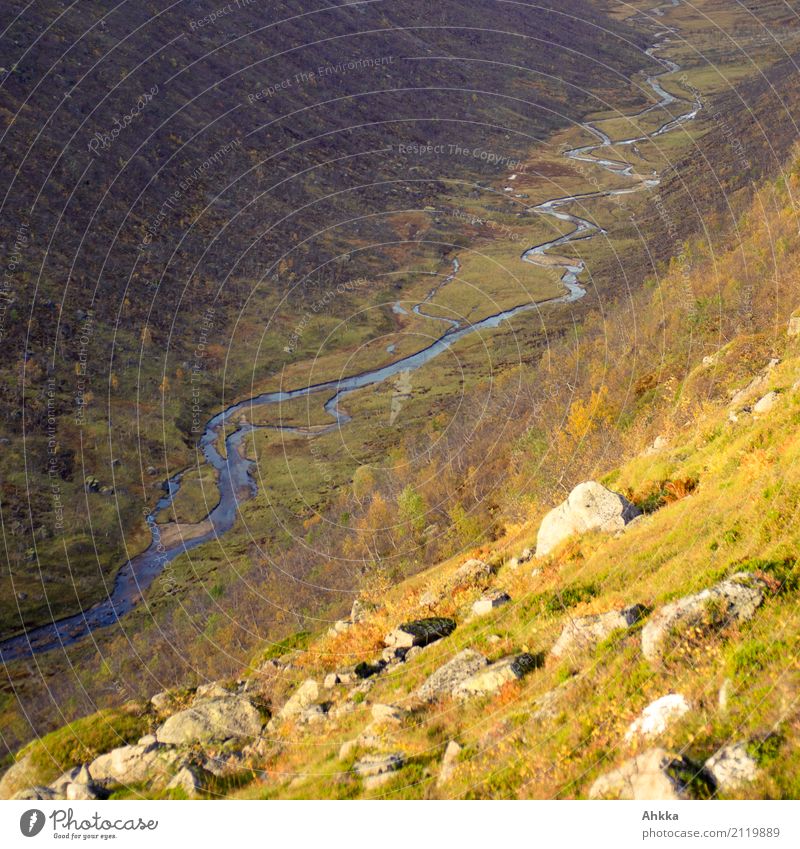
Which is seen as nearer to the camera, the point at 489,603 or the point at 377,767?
the point at 377,767

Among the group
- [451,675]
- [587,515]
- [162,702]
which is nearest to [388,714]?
[451,675]

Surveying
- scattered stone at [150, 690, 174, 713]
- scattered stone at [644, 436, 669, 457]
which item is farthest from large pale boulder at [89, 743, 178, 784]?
scattered stone at [644, 436, 669, 457]

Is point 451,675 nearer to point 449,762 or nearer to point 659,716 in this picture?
point 449,762

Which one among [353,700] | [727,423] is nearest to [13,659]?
[353,700]

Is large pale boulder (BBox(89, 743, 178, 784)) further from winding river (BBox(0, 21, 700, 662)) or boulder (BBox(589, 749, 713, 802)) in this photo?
winding river (BBox(0, 21, 700, 662))

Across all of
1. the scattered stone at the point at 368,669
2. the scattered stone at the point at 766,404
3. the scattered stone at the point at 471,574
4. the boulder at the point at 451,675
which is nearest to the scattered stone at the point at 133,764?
the scattered stone at the point at 368,669

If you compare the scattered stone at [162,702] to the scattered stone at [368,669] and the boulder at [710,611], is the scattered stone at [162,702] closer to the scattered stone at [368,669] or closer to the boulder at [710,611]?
the scattered stone at [368,669]
